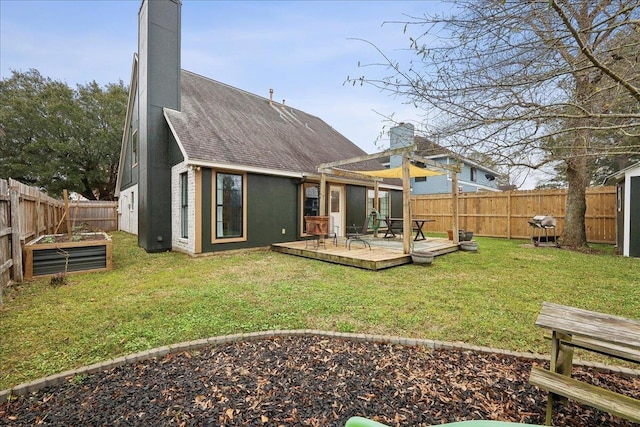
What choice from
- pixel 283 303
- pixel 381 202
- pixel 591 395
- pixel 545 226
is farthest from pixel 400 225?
pixel 591 395

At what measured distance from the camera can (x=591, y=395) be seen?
161 centimetres

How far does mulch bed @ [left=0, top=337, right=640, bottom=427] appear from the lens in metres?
1.81

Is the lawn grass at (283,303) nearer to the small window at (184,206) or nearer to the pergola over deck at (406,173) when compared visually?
the pergola over deck at (406,173)

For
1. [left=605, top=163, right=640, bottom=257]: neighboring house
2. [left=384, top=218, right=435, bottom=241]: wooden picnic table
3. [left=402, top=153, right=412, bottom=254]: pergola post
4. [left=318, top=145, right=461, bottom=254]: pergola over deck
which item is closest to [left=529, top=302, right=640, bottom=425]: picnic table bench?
[left=318, top=145, right=461, bottom=254]: pergola over deck

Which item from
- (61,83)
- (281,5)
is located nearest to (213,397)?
(281,5)

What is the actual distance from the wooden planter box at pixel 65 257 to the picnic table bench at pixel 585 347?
730 centimetres

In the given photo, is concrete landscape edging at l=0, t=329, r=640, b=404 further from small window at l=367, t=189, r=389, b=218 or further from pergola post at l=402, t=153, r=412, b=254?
small window at l=367, t=189, r=389, b=218

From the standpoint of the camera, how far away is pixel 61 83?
69.5 feet

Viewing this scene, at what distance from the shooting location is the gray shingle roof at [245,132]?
8117mm

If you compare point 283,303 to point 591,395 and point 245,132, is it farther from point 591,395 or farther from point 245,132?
point 245,132

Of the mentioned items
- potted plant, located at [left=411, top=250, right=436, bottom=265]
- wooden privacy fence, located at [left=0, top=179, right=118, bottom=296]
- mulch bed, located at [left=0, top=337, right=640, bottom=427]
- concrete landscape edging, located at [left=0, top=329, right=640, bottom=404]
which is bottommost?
mulch bed, located at [left=0, top=337, right=640, bottom=427]

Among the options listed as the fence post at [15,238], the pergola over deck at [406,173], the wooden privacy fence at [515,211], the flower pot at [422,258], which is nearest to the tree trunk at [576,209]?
the wooden privacy fence at [515,211]

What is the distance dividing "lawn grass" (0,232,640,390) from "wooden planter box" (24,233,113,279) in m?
0.36


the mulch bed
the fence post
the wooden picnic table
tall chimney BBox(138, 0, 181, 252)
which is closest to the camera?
the mulch bed
